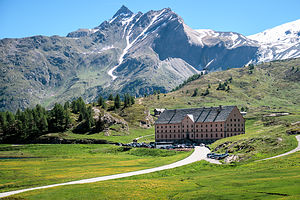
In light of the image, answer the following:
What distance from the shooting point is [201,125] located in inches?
6781

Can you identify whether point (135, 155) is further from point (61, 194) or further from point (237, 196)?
point (237, 196)

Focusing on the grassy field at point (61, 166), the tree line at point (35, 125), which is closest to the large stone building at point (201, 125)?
the tree line at point (35, 125)

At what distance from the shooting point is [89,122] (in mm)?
197875

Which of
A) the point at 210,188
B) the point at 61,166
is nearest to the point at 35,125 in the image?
the point at 61,166

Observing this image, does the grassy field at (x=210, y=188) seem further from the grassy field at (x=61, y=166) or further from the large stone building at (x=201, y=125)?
the large stone building at (x=201, y=125)

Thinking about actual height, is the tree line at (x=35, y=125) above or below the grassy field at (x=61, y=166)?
above

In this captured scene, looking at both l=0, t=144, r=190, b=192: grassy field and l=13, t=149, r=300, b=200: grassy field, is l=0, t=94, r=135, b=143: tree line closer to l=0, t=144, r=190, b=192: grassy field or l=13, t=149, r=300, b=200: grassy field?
l=0, t=144, r=190, b=192: grassy field

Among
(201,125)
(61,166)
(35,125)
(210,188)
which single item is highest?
(35,125)

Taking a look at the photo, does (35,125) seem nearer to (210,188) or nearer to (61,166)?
(61,166)

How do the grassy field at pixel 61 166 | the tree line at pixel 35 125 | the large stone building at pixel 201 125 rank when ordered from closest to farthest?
the grassy field at pixel 61 166 < the large stone building at pixel 201 125 < the tree line at pixel 35 125

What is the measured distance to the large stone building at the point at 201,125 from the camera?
168 meters

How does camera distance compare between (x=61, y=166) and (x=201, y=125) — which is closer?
(x=61, y=166)

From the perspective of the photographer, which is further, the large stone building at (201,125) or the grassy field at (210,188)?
the large stone building at (201,125)

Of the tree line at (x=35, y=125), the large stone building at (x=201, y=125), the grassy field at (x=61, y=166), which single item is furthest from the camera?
the tree line at (x=35, y=125)
